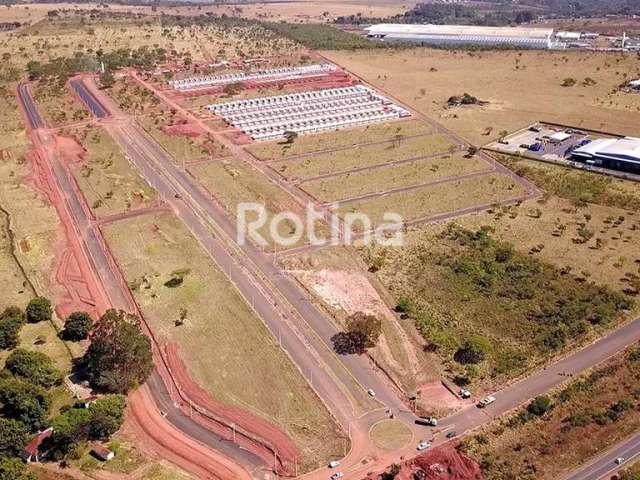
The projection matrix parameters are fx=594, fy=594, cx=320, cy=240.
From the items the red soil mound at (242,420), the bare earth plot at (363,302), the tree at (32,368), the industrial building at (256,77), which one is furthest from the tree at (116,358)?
the industrial building at (256,77)

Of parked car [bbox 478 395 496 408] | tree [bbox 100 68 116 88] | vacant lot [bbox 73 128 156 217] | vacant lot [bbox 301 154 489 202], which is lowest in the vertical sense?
parked car [bbox 478 395 496 408]

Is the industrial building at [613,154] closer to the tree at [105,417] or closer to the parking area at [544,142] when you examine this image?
the parking area at [544,142]

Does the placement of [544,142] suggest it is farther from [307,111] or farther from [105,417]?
[105,417]

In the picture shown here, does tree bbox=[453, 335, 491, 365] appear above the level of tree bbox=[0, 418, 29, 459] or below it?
below

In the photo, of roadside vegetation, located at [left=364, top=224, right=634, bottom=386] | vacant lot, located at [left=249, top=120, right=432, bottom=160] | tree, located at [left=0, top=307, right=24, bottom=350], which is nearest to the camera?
roadside vegetation, located at [left=364, top=224, right=634, bottom=386]

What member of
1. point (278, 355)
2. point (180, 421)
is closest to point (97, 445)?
point (180, 421)

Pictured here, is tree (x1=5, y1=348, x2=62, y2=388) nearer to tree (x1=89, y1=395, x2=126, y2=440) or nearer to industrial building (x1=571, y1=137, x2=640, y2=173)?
tree (x1=89, y1=395, x2=126, y2=440)

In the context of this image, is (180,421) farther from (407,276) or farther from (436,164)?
(436,164)

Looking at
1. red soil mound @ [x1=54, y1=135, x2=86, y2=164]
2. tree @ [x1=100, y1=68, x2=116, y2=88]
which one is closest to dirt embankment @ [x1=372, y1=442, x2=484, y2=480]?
red soil mound @ [x1=54, y1=135, x2=86, y2=164]
